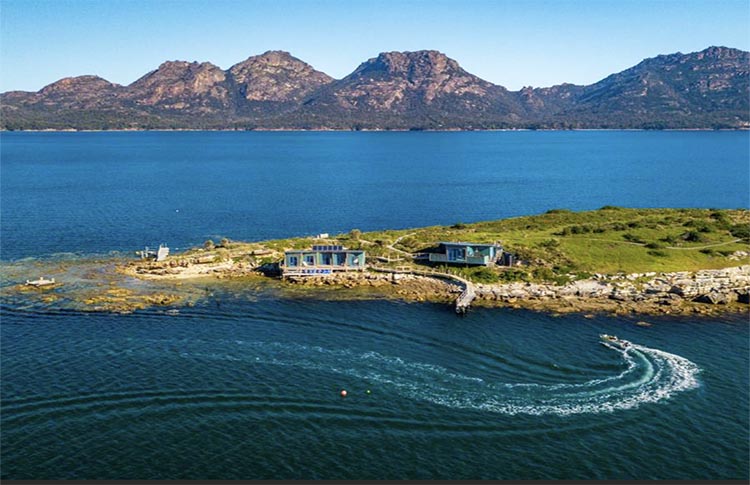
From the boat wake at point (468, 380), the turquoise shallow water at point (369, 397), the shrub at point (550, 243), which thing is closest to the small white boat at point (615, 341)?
the boat wake at point (468, 380)

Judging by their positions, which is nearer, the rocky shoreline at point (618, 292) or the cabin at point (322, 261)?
the rocky shoreline at point (618, 292)

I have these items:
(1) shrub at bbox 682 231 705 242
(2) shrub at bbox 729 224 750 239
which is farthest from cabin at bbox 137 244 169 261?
(2) shrub at bbox 729 224 750 239

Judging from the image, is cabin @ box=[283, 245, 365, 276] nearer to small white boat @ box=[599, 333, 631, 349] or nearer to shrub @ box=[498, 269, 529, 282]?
shrub @ box=[498, 269, 529, 282]

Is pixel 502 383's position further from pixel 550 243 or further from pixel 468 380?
pixel 550 243

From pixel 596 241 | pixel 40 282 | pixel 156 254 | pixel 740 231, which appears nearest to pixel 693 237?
pixel 740 231

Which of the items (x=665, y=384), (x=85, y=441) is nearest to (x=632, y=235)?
(x=665, y=384)

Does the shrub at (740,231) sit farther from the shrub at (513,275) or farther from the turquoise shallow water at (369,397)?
the shrub at (513,275)
